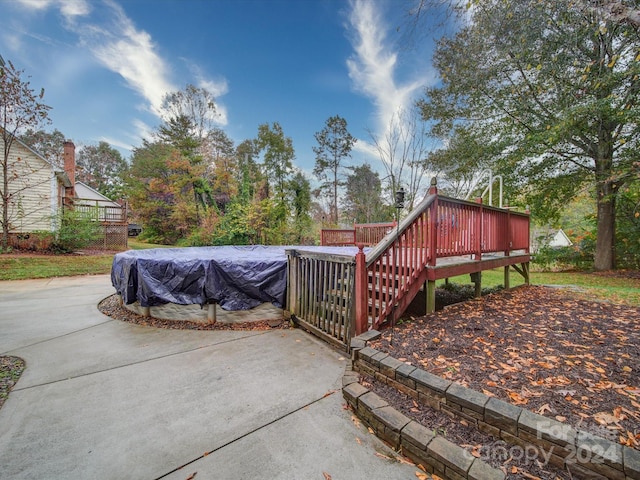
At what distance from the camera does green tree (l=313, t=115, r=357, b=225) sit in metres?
19.0

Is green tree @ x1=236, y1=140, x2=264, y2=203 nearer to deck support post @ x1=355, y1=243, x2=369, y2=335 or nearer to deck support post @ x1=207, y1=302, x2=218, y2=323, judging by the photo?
deck support post @ x1=207, y1=302, x2=218, y2=323

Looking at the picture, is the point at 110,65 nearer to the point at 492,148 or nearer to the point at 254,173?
the point at 254,173

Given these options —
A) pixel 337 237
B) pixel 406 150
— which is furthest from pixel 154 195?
pixel 406 150

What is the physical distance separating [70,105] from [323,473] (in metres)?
16.7

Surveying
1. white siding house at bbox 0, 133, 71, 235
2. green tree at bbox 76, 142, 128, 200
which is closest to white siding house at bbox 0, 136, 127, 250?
white siding house at bbox 0, 133, 71, 235

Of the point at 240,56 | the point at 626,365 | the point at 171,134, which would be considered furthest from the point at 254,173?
the point at 626,365

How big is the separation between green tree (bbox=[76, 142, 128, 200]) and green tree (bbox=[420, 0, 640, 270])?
33.6m

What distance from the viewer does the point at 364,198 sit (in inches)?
749

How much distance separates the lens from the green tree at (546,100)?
6230 millimetres

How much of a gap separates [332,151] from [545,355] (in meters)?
19.0

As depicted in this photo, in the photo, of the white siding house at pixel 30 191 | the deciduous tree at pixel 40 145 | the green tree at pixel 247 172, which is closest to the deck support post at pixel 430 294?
the green tree at pixel 247 172

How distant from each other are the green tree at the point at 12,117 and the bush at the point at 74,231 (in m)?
1.48

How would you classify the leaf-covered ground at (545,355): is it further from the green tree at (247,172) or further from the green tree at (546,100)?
the green tree at (247,172)

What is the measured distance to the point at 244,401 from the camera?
2.12m
